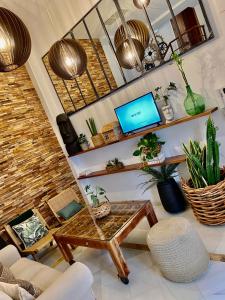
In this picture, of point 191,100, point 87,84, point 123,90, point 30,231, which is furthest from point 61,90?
point 191,100

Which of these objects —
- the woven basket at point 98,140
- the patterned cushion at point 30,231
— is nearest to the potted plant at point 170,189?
the woven basket at point 98,140

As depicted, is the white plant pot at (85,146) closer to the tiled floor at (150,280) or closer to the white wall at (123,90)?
the white wall at (123,90)

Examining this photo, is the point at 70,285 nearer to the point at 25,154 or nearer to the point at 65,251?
the point at 65,251

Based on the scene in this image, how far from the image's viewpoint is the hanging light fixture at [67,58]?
2660 millimetres

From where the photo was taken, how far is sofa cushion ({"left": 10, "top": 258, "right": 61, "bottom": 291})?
2.31 metres

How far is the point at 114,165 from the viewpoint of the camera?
4137mm

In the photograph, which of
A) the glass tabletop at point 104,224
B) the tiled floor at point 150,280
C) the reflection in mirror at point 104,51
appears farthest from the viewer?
the reflection in mirror at point 104,51

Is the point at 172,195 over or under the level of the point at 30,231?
under

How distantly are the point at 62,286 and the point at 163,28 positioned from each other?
2823 millimetres

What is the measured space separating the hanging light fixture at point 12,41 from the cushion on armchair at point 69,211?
104 inches

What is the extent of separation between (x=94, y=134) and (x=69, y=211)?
1283 millimetres

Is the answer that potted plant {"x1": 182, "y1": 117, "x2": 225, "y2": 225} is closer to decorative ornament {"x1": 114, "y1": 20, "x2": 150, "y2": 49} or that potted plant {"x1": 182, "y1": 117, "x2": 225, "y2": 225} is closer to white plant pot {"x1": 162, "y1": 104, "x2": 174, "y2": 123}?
white plant pot {"x1": 162, "y1": 104, "x2": 174, "y2": 123}

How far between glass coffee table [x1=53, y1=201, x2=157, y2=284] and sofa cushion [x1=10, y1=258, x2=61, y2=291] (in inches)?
15.5

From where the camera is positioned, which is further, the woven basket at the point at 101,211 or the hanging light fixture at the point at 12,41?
the woven basket at the point at 101,211
